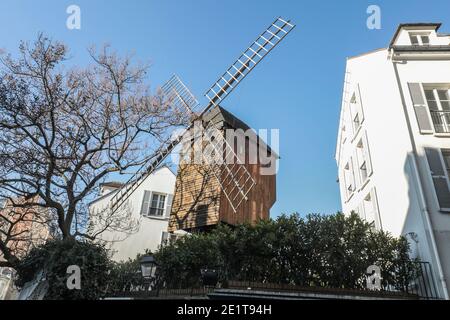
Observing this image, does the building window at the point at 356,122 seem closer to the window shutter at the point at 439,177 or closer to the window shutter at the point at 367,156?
the window shutter at the point at 367,156

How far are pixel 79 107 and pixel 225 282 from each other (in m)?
8.84

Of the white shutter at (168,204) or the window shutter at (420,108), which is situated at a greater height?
the window shutter at (420,108)

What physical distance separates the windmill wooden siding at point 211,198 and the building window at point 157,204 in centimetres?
185

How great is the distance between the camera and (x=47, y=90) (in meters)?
12.0

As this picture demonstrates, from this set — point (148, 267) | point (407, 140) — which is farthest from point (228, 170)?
point (148, 267)

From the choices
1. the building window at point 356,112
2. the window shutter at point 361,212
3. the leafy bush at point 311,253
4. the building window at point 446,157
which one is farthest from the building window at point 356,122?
the leafy bush at point 311,253

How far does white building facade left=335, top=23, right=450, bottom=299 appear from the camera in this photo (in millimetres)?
9414

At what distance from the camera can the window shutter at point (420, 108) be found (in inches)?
429

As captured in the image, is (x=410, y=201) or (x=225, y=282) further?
(x=410, y=201)

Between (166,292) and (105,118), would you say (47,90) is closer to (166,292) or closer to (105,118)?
(105,118)

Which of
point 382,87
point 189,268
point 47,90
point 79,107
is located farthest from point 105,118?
point 382,87

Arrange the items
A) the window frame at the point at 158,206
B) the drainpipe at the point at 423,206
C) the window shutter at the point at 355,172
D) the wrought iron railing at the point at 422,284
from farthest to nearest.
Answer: the window frame at the point at 158,206
the window shutter at the point at 355,172
the wrought iron railing at the point at 422,284
the drainpipe at the point at 423,206

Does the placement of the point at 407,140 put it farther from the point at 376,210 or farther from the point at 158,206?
the point at 158,206
